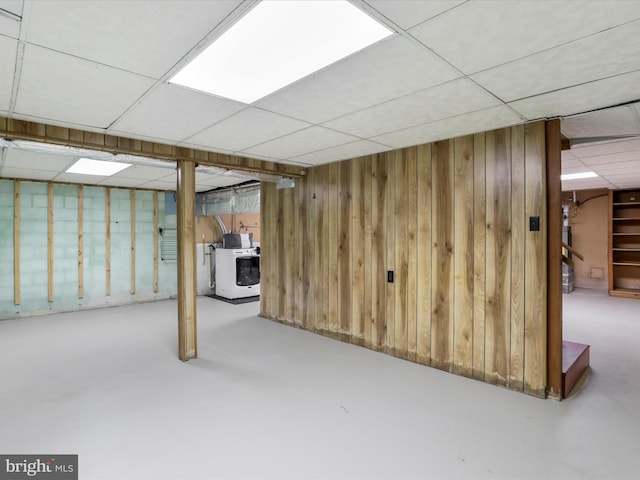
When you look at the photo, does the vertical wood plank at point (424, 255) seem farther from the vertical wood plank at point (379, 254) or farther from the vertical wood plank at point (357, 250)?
the vertical wood plank at point (357, 250)

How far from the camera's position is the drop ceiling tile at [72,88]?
1720 mm

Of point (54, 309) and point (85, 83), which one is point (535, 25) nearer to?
point (85, 83)

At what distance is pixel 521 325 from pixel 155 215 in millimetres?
6121

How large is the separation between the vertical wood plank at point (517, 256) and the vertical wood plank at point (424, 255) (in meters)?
0.71

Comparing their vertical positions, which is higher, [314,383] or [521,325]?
[521,325]

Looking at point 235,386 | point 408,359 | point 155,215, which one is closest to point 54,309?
point 155,215

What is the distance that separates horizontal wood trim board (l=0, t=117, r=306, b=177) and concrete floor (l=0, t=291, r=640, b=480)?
199 centimetres

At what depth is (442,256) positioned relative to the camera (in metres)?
3.16

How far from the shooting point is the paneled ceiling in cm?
133

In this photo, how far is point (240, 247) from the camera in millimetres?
7047

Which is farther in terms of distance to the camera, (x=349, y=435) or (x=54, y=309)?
(x=54, y=309)

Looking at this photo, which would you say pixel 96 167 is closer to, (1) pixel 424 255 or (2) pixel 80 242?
(2) pixel 80 242

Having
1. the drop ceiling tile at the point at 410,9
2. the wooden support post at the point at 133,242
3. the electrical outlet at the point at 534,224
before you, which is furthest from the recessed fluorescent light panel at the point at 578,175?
the wooden support post at the point at 133,242

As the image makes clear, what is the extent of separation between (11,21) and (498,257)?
10.5ft
